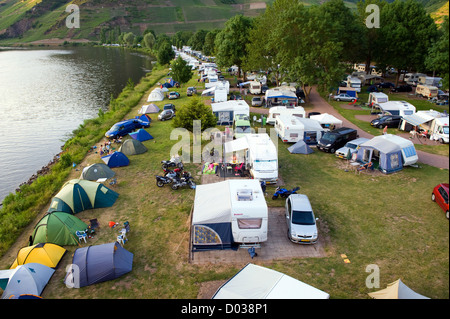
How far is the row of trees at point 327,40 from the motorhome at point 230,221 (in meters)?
26.3

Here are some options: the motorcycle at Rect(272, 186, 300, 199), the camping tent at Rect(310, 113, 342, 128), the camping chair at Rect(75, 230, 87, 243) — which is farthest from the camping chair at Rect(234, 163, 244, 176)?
the camping tent at Rect(310, 113, 342, 128)

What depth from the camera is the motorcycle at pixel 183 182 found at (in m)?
16.2

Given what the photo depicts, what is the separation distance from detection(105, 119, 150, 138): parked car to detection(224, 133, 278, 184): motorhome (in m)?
12.4

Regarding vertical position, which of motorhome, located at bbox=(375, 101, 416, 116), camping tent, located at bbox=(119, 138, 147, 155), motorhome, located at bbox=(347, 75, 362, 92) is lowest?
camping tent, located at bbox=(119, 138, 147, 155)

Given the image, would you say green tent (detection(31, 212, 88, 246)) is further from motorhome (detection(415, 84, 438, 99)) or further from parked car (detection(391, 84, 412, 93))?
parked car (detection(391, 84, 412, 93))

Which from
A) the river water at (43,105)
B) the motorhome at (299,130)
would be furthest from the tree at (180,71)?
the motorhome at (299,130)

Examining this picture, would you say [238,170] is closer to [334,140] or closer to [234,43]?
[334,140]

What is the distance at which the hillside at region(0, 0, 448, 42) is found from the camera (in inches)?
6156

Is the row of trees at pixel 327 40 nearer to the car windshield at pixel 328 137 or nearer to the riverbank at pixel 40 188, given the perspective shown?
the car windshield at pixel 328 137

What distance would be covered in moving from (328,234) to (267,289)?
5708 mm

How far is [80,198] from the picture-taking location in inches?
565

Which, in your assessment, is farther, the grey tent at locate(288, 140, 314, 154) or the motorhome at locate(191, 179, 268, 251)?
the grey tent at locate(288, 140, 314, 154)
